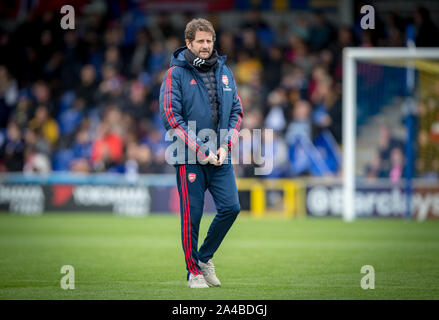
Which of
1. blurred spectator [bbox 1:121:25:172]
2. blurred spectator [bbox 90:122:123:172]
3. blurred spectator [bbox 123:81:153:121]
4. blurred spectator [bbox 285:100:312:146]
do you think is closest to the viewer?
blurred spectator [bbox 285:100:312:146]

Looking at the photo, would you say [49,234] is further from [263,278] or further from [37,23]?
[37,23]

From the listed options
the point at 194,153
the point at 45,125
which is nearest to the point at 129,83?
the point at 45,125

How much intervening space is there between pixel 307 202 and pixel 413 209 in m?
2.52

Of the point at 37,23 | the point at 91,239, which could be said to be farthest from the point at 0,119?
the point at 91,239

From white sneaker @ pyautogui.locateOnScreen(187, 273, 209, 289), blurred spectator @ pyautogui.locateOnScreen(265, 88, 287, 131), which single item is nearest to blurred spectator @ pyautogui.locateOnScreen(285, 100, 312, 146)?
blurred spectator @ pyautogui.locateOnScreen(265, 88, 287, 131)

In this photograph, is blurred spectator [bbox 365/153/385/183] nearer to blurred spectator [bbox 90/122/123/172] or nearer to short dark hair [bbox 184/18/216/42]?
blurred spectator [bbox 90/122/123/172]

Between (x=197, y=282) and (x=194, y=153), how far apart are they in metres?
1.24

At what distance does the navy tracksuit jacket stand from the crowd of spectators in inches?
450

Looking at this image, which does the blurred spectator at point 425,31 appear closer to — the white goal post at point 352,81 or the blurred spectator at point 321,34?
the white goal post at point 352,81

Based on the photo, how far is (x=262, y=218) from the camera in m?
18.8

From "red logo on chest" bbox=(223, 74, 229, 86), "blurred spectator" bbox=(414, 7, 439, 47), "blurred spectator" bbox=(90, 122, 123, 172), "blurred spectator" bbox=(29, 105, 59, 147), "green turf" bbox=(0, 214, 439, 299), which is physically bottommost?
"green turf" bbox=(0, 214, 439, 299)

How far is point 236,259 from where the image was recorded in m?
10.2

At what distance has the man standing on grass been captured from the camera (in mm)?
7512

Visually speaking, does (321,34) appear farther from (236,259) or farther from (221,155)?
(221,155)
